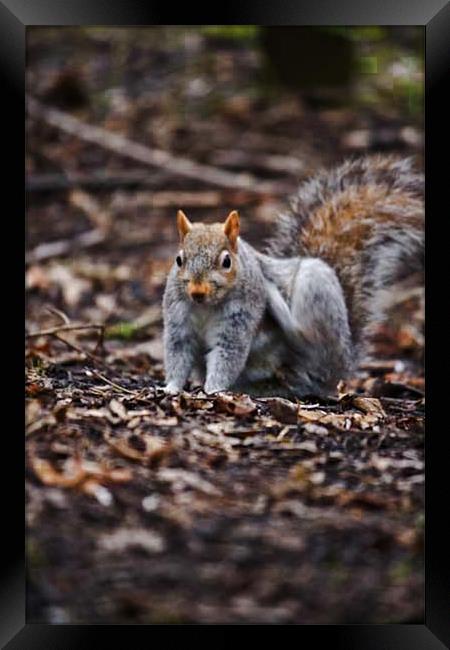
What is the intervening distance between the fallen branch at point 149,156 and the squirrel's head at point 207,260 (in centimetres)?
344

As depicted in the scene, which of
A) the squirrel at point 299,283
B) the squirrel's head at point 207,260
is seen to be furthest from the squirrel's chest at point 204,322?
the squirrel's head at point 207,260

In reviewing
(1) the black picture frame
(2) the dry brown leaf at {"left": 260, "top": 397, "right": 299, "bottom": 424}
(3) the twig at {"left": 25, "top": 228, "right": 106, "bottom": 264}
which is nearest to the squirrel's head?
(2) the dry brown leaf at {"left": 260, "top": 397, "right": 299, "bottom": 424}

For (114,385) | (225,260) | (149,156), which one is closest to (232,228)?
(225,260)

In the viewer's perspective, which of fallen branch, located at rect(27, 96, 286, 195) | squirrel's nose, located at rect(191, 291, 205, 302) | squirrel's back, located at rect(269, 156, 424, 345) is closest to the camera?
squirrel's nose, located at rect(191, 291, 205, 302)

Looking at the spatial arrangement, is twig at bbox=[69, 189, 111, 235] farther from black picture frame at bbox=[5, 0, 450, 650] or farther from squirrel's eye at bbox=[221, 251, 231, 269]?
black picture frame at bbox=[5, 0, 450, 650]

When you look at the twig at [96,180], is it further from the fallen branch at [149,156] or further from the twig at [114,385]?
the twig at [114,385]

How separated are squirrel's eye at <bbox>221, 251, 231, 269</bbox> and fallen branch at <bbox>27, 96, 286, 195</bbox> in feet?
11.5

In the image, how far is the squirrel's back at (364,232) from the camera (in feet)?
14.4

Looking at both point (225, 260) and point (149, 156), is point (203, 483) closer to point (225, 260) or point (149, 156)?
point (225, 260)

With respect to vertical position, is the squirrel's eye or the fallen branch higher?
the fallen branch

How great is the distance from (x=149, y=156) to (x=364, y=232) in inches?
129

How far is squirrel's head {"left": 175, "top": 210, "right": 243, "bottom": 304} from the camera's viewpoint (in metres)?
3.53

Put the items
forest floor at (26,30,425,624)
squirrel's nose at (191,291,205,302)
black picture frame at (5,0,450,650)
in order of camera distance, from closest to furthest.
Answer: forest floor at (26,30,425,624)
black picture frame at (5,0,450,650)
squirrel's nose at (191,291,205,302)

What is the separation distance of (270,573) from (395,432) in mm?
975
